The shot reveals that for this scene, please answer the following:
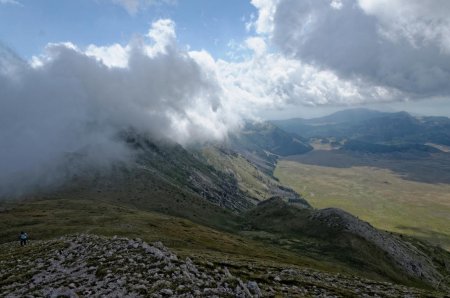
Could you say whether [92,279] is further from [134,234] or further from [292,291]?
[134,234]

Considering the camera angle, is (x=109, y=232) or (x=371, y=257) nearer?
(x=109, y=232)

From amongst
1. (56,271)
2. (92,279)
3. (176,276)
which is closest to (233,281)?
Answer: (176,276)

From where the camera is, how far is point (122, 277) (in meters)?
35.8

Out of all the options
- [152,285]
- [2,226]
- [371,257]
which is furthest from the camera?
[371,257]

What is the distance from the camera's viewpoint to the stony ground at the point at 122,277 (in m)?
33.0

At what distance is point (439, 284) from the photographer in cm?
19288

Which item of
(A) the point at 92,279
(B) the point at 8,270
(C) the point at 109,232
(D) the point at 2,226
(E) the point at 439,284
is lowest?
(E) the point at 439,284

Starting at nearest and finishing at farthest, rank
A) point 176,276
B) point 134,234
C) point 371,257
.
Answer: point 176,276, point 134,234, point 371,257

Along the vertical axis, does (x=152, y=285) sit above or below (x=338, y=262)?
above

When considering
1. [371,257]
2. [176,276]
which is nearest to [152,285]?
[176,276]

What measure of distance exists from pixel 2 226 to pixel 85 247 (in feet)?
458

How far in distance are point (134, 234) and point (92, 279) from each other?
77.6 metres

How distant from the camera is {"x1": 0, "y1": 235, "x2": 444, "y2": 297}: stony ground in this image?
33.0 meters

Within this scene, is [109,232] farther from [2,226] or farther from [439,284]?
[439,284]
